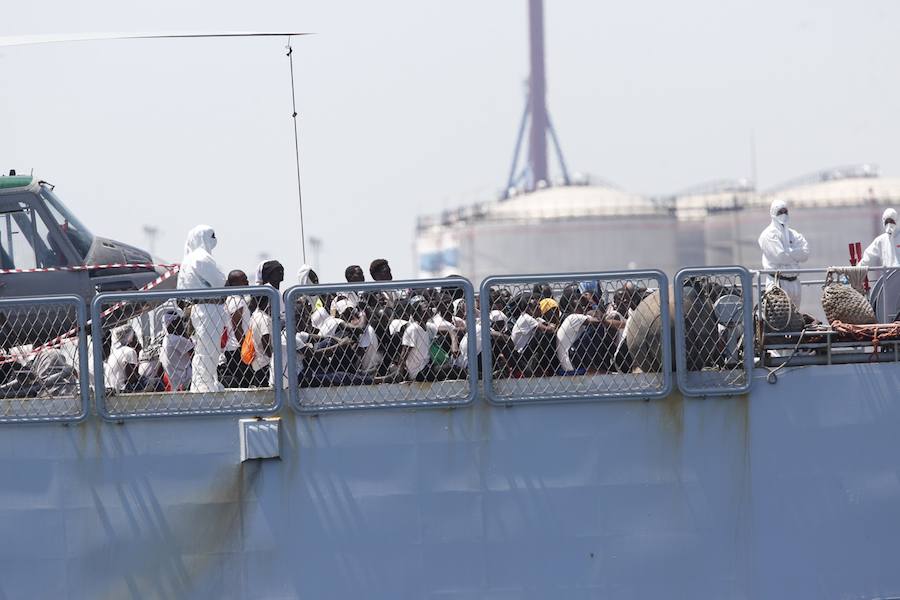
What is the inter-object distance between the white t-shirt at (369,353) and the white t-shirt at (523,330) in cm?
107

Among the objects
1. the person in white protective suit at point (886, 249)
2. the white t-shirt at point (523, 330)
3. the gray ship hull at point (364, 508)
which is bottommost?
the gray ship hull at point (364, 508)

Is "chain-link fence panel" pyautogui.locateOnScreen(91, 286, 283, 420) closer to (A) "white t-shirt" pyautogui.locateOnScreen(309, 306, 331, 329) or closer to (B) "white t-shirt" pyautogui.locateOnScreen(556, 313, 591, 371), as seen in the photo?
(A) "white t-shirt" pyautogui.locateOnScreen(309, 306, 331, 329)

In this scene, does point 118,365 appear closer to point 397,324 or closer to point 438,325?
point 397,324

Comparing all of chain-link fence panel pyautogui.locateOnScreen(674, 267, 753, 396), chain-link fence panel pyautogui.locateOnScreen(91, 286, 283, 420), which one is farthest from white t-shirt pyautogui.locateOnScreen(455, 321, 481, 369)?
chain-link fence panel pyautogui.locateOnScreen(674, 267, 753, 396)

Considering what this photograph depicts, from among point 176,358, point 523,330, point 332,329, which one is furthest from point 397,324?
point 176,358

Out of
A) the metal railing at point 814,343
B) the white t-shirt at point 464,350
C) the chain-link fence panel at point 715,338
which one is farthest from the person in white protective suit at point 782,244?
the white t-shirt at point 464,350

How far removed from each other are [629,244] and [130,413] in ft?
275

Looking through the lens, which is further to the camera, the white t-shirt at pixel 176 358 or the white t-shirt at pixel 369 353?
the white t-shirt at pixel 176 358

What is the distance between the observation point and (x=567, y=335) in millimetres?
9750

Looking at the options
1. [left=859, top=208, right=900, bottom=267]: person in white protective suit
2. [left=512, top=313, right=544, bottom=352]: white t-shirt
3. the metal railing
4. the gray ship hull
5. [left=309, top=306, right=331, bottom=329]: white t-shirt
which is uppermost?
[left=859, top=208, right=900, bottom=267]: person in white protective suit

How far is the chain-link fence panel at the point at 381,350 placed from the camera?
31.6ft

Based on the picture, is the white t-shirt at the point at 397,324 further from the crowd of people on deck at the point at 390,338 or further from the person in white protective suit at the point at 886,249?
the person in white protective suit at the point at 886,249

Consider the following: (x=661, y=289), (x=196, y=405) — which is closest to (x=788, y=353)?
(x=661, y=289)

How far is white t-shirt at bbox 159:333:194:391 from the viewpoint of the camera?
9.92m
